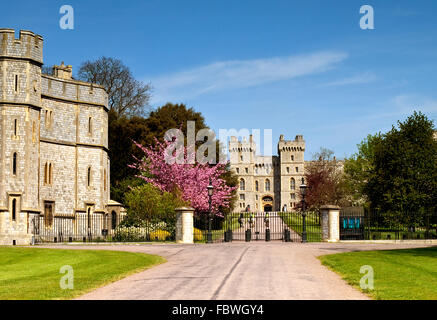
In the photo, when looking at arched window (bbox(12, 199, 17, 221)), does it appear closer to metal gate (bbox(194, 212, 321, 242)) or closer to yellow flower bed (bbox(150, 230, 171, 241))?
yellow flower bed (bbox(150, 230, 171, 241))

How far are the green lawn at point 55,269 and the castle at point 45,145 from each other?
9.84m

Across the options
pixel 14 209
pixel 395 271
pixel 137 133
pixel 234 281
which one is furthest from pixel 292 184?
pixel 234 281

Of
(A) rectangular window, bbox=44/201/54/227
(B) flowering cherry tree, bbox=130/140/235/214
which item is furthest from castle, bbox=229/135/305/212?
(A) rectangular window, bbox=44/201/54/227

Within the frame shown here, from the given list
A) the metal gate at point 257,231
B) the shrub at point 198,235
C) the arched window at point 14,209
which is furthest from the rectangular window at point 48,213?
the shrub at point 198,235

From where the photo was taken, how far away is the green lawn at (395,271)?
13.1m

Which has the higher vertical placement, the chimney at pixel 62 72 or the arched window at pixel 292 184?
the chimney at pixel 62 72

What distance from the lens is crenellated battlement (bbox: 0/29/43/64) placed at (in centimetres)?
3834

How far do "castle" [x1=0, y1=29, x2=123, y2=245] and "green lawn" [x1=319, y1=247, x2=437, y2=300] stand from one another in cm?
2226

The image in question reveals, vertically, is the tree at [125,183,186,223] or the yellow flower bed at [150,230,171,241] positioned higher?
the tree at [125,183,186,223]

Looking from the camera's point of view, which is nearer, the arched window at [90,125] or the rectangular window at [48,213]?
the rectangular window at [48,213]

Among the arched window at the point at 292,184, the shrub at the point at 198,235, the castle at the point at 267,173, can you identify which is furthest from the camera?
the castle at the point at 267,173

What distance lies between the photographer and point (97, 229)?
4400 centimetres

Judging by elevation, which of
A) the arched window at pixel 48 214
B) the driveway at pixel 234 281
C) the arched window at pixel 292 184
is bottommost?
the driveway at pixel 234 281

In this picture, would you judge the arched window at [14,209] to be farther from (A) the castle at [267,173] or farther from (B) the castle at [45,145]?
(A) the castle at [267,173]
